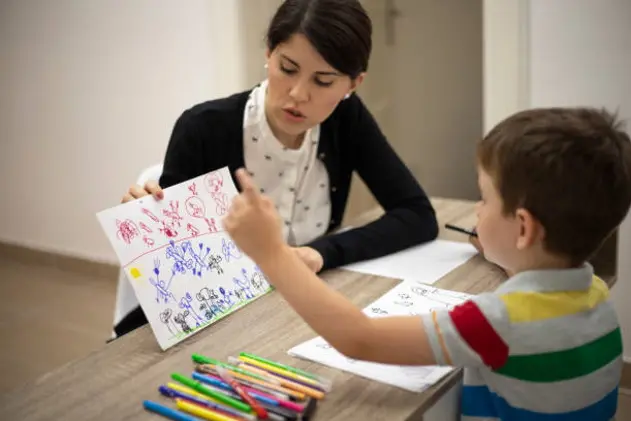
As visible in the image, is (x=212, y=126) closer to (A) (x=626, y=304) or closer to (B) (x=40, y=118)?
(A) (x=626, y=304)

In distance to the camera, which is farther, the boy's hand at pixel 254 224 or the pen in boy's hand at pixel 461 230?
the pen in boy's hand at pixel 461 230

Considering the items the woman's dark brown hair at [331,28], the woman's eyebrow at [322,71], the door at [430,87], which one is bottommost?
the door at [430,87]

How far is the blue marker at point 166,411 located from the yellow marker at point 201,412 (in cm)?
1

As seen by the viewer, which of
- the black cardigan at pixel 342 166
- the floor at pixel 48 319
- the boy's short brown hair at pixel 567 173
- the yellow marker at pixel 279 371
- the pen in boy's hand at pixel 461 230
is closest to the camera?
the boy's short brown hair at pixel 567 173

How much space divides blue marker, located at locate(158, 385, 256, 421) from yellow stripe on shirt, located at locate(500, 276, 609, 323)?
13.3 inches

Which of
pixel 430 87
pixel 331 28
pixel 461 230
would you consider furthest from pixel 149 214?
pixel 430 87

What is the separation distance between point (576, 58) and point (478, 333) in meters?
1.67

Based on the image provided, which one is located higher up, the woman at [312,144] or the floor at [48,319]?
the woman at [312,144]

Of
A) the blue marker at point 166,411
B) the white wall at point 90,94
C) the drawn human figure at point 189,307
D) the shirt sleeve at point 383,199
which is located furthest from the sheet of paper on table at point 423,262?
the white wall at point 90,94

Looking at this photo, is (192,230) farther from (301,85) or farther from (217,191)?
(301,85)

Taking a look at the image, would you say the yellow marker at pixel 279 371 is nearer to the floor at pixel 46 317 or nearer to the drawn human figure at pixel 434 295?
the drawn human figure at pixel 434 295

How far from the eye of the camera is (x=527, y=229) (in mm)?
833

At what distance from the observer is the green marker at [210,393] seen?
849 mm

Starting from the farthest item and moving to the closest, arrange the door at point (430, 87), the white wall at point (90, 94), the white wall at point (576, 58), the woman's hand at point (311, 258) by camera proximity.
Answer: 1. the door at point (430, 87)
2. the white wall at point (90, 94)
3. the white wall at point (576, 58)
4. the woman's hand at point (311, 258)
